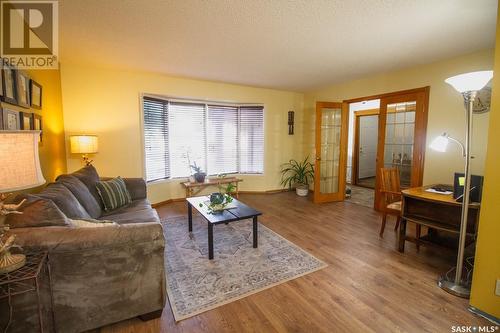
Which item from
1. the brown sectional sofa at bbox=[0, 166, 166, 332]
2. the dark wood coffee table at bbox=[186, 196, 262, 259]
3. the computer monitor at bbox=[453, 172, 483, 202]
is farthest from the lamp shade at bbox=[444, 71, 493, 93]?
the brown sectional sofa at bbox=[0, 166, 166, 332]

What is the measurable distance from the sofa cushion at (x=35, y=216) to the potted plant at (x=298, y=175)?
4.62m

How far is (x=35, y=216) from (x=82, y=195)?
38.6 inches

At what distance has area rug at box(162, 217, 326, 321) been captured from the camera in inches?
75.5

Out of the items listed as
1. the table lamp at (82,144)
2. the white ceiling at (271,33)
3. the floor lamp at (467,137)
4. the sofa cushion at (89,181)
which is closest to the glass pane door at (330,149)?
the white ceiling at (271,33)

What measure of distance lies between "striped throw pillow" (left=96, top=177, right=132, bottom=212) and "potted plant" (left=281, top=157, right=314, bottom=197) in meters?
3.68

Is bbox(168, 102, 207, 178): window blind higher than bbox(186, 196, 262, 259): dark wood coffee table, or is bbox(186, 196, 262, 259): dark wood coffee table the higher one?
bbox(168, 102, 207, 178): window blind

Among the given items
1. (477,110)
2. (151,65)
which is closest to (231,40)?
(151,65)

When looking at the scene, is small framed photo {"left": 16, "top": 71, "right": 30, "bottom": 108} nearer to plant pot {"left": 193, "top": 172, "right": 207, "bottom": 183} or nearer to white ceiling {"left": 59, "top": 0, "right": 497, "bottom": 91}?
white ceiling {"left": 59, "top": 0, "right": 497, "bottom": 91}

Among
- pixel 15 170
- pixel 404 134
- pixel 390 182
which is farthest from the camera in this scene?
pixel 404 134

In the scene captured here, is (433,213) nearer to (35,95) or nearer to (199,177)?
(199,177)

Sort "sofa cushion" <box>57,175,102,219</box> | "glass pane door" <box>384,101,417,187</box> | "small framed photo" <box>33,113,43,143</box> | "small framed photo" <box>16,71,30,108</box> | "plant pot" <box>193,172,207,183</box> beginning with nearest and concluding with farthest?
"small framed photo" <box>16,71,30,108</box>
"sofa cushion" <box>57,175,102,219</box>
"small framed photo" <box>33,113,43,143</box>
"glass pane door" <box>384,101,417,187</box>
"plant pot" <box>193,172,207,183</box>

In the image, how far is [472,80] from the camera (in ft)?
5.95

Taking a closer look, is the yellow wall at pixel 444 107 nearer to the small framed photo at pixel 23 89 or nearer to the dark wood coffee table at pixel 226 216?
the dark wood coffee table at pixel 226 216

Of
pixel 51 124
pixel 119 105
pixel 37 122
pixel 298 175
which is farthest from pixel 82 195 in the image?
pixel 298 175
